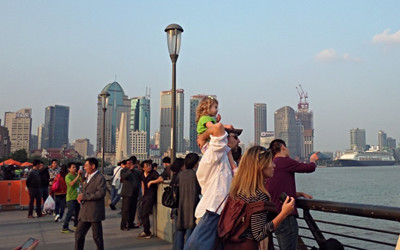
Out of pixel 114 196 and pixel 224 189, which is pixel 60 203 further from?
pixel 224 189

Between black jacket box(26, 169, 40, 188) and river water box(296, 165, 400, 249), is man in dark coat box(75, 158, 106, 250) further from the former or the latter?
river water box(296, 165, 400, 249)

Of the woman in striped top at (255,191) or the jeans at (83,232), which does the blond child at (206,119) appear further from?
the jeans at (83,232)

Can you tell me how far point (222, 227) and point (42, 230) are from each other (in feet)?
25.8

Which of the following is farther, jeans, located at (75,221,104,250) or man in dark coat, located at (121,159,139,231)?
man in dark coat, located at (121,159,139,231)

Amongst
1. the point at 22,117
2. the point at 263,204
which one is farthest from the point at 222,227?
the point at 22,117

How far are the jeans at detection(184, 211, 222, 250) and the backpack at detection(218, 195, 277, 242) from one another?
357 millimetres

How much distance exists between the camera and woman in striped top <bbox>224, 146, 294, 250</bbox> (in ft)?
8.61

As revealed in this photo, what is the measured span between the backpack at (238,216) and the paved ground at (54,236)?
451cm

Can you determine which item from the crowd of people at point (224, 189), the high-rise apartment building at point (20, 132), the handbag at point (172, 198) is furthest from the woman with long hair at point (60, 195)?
the high-rise apartment building at point (20, 132)

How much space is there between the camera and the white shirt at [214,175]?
11.0 feet

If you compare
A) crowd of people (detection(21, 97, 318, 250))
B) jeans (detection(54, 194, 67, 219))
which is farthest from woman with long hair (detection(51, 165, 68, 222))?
crowd of people (detection(21, 97, 318, 250))

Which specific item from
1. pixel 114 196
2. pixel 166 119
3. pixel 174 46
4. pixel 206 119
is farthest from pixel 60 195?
pixel 166 119

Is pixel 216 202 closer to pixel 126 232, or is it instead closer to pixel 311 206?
pixel 311 206

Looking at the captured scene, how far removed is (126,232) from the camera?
28.9 feet
